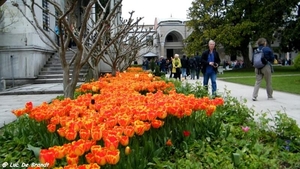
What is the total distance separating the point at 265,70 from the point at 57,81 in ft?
33.2

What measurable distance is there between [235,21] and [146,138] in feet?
119

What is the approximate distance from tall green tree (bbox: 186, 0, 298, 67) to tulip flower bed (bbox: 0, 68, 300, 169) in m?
29.2

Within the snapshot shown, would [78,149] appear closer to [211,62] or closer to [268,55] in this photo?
[211,62]

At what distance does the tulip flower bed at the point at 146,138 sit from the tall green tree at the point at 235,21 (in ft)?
95.9

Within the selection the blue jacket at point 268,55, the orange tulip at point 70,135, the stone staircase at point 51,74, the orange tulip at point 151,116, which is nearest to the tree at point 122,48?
the stone staircase at point 51,74

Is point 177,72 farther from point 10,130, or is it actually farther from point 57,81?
point 10,130

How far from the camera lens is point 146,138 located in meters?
3.34

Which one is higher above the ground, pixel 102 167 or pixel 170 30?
pixel 170 30

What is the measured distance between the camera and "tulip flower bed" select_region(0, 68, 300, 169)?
271 centimetres

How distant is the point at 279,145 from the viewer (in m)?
4.01

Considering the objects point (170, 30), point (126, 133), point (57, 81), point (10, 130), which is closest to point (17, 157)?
point (10, 130)

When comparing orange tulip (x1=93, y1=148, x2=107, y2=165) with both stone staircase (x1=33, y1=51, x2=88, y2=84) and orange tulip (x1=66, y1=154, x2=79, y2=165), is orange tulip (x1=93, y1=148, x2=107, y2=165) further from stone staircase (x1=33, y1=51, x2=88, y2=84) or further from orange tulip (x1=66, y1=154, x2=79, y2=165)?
stone staircase (x1=33, y1=51, x2=88, y2=84)

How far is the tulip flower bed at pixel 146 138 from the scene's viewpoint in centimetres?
271

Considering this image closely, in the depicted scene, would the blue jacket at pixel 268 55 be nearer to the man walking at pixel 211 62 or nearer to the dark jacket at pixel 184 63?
the man walking at pixel 211 62
